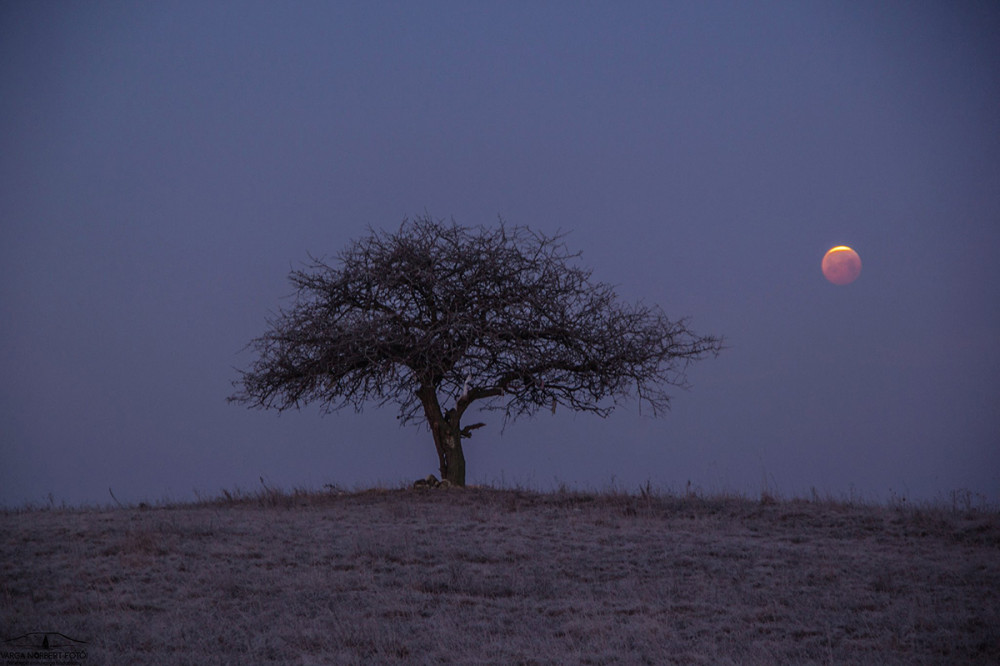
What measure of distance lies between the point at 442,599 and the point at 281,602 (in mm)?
1990

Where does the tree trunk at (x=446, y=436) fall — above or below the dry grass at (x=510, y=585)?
above

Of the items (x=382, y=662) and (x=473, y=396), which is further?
(x=473, y=396)

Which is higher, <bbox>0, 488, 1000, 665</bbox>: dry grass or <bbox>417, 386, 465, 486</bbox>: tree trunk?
<bbox>417, 386, 465, 486</bbox>: tree trunk

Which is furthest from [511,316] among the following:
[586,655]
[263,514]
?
[586,655]

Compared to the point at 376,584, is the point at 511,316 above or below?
above

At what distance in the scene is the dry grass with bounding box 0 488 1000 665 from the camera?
888cm

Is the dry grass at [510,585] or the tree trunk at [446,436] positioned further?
the tree trunk at [446,436]

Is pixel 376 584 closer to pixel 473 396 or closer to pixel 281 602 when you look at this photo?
pixel 281 602

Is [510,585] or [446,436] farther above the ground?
[446,436]

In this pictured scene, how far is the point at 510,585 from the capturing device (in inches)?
442

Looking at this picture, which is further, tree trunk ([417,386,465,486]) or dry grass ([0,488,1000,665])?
tree trunk ([417,386,465,486])

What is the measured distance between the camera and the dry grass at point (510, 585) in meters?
8.88

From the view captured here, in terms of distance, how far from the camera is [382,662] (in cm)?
841

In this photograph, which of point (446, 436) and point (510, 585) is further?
point (446, 436)
